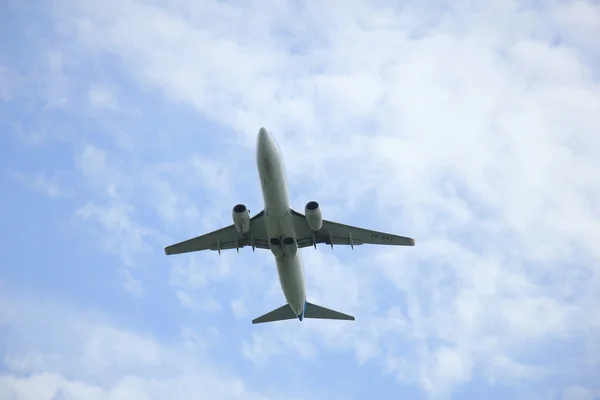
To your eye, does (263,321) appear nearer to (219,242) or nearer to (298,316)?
(298,316)

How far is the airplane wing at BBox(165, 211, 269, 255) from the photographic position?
143 ft

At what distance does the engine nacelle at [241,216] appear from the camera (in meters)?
40.2

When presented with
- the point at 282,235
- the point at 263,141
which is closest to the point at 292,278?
the point at 282,235

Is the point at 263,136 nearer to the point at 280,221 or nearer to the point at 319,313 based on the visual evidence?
the point at 280,221

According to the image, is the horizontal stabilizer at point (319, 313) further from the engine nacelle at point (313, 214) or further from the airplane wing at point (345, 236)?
the engine nacelle at point (313, 214)

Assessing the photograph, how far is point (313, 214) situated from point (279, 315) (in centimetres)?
1078

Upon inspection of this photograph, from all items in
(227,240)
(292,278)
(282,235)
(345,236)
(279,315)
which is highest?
(227,240)

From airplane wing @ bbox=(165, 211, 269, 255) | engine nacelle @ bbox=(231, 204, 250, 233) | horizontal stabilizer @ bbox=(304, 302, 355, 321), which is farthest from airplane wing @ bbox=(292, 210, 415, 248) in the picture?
horizontal stabilizer @ bbox=(304, 302, 355, 321)

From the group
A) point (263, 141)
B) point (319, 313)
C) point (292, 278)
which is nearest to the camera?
point (263, 141)

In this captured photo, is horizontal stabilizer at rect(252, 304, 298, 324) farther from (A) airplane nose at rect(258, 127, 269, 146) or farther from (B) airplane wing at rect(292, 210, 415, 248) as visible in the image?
(A) airplane nose at rect(258, 127, 269, 146)

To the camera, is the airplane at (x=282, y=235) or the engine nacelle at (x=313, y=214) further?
the engine nacelle at (x=313, y=214)

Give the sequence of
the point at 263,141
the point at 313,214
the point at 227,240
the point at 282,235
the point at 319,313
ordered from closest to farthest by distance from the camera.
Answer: the point at 263,141 → the point at 313,214 → the point at 282,235 → the point at 227,240 → the point at 319,313

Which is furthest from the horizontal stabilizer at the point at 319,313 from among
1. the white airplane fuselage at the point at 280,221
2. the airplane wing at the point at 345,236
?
the airplane wing at the point at 345,236

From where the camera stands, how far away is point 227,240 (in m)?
44.8
